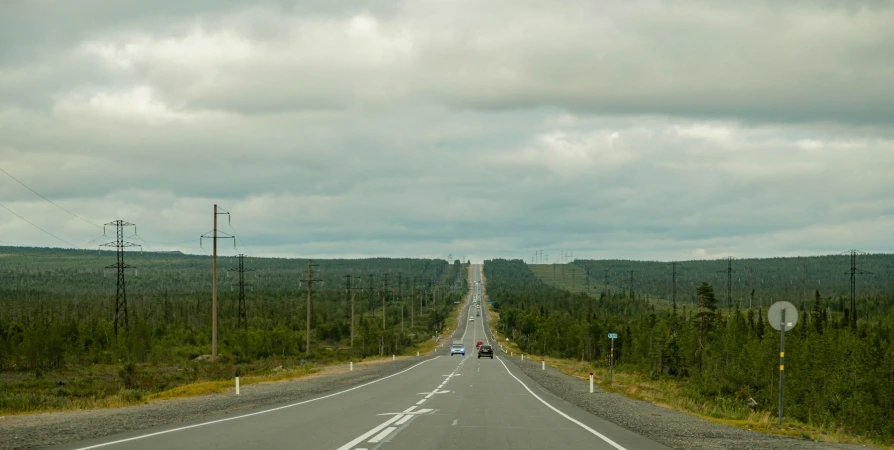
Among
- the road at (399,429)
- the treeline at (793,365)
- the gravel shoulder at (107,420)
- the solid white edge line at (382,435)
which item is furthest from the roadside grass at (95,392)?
the treeline at (793,365)

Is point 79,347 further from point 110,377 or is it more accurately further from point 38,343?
point 110,377

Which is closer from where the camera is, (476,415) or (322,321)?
(476,415)

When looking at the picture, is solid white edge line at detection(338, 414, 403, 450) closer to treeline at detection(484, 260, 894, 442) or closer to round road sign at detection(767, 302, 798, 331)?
round road sign at detection(767, 302, 798, 331)

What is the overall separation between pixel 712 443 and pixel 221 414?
13081 millimetres

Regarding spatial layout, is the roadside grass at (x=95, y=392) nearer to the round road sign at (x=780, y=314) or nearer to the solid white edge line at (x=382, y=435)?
the solid white edge line at (x=382, y=435)

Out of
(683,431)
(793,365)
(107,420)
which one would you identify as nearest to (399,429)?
(683,431)

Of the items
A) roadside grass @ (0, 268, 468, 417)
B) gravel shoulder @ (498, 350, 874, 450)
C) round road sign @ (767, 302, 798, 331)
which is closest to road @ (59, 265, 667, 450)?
gravel shoulder @ (498, 350, 874, 450)

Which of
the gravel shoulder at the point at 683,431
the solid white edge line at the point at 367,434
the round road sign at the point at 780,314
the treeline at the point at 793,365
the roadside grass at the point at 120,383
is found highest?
the round road sign at the point at 780,314

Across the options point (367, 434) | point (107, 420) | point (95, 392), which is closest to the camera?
point (367, 434)

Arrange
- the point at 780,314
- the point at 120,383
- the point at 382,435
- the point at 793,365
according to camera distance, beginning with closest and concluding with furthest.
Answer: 1. the point at 382,435
2. the point at 780,314
3. the point at 120,383
4. the point at 793,365

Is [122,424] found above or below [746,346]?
above

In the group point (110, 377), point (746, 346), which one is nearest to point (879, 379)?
point (746, 346)

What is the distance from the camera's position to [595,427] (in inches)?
768

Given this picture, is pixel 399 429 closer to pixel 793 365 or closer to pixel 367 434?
pixel 367 434
